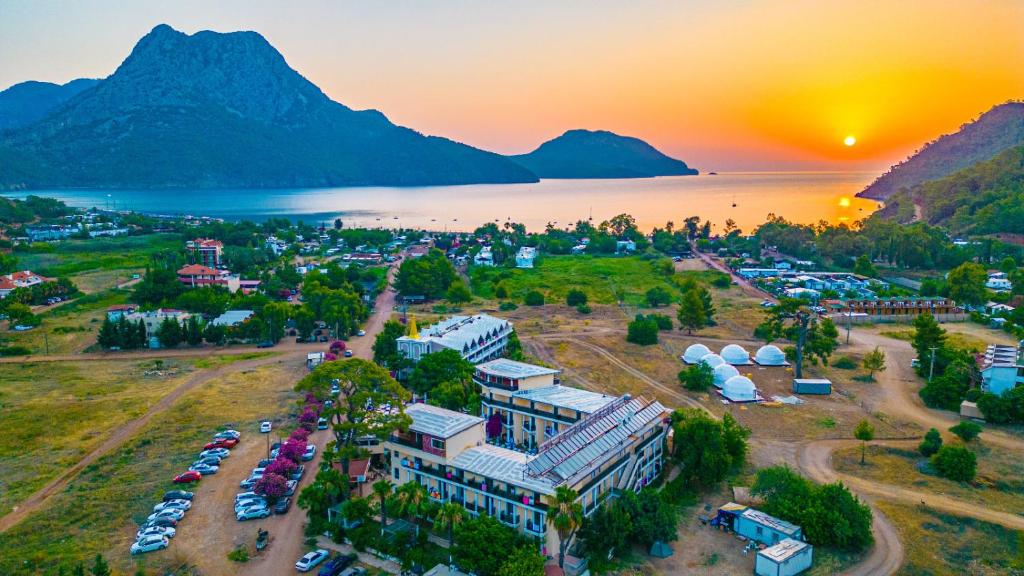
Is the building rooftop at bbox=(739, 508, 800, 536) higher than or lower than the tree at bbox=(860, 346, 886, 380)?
lower

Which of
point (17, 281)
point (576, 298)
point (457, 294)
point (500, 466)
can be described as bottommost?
point (576, 298)

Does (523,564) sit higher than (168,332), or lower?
lower

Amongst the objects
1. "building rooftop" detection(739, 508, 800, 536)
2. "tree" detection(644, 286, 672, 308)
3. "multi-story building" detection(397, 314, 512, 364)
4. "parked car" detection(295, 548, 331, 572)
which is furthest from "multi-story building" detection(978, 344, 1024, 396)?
"parked car" detection(295, 548, 331, 572)

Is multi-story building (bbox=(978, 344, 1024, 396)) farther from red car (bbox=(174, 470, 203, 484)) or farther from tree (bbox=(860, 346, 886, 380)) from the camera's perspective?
red car (bbox=(174, 470, 203, 484))

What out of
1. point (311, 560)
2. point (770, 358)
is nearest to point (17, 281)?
point (311, 560)

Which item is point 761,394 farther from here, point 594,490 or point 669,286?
point 669,286

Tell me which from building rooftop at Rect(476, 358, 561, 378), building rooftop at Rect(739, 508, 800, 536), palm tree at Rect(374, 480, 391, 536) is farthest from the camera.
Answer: building rooftop at Rect(476, 358, 561, 378)

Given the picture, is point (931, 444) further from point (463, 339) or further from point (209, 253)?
point (209, 253)

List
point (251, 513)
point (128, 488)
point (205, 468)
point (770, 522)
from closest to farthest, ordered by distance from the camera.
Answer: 1. point (770, 522)
2. point (251, 513)
3. point (128, 488)
4. point (205, 468)
